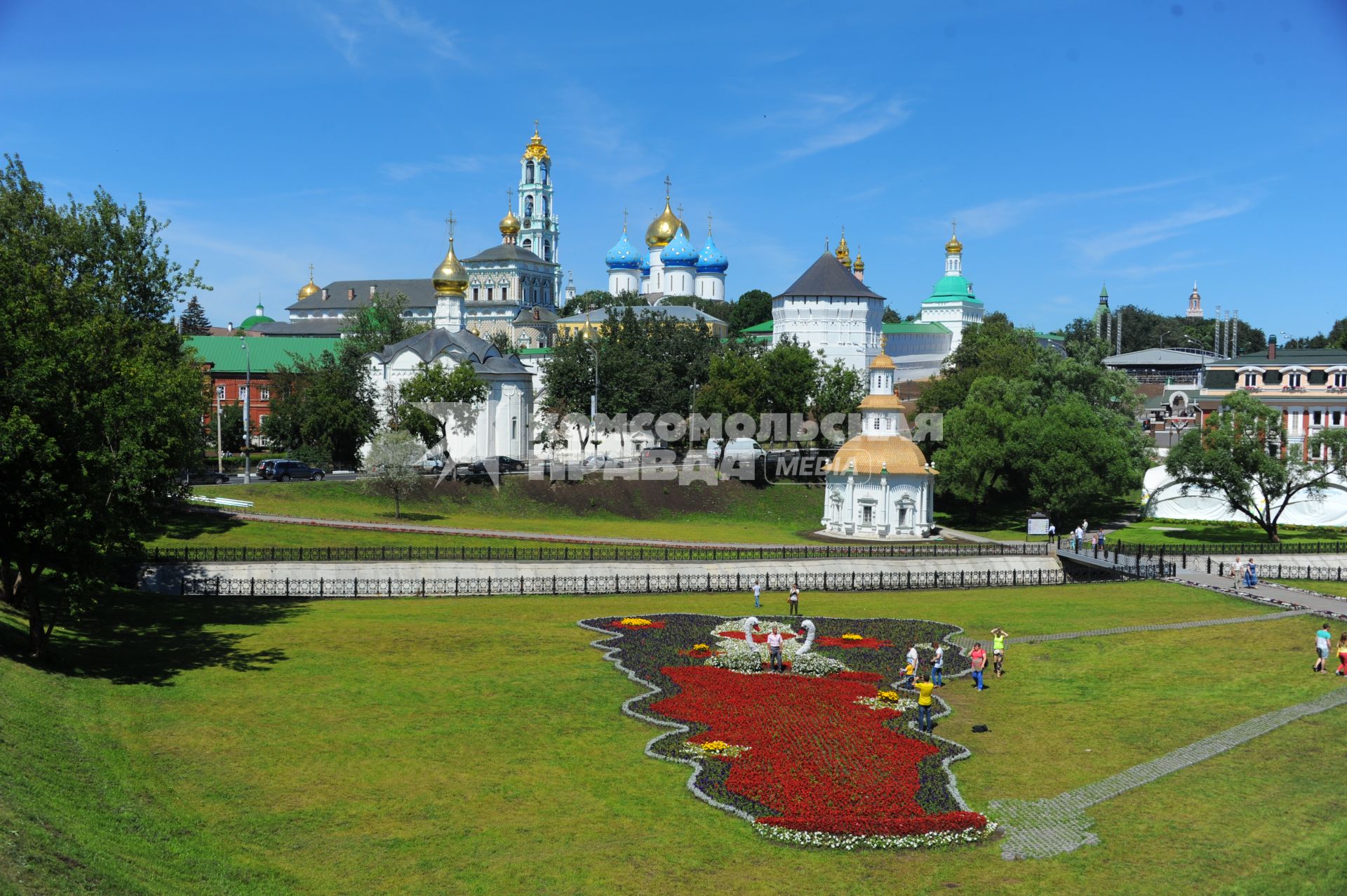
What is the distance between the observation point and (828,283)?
112 meters

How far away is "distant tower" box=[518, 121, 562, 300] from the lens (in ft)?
589

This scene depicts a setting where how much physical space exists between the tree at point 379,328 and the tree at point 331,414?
26.1 feet

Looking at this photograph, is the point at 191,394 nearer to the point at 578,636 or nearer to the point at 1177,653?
the point at 578,636

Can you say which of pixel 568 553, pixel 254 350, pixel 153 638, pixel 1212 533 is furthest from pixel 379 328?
pixel 153 638

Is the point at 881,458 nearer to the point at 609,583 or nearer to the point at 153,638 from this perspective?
the point at 609,583

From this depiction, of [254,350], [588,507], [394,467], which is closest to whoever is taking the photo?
[394,467]

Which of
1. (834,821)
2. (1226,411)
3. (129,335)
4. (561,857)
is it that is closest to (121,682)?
(561,857)

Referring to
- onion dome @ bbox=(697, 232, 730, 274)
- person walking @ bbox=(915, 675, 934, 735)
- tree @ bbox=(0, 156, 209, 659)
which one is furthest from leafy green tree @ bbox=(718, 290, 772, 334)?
person walking @ bbox=(915, 675, 934, 735)

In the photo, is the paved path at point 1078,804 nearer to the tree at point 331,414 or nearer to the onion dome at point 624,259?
the tree at point 331,414

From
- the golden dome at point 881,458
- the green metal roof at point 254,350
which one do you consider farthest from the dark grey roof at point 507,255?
the golden dome at point 881,458

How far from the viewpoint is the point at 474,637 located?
3706 cm

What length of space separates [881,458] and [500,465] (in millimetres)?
25131

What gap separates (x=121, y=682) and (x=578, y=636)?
1343 cm

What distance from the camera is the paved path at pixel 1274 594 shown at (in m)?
41.8
